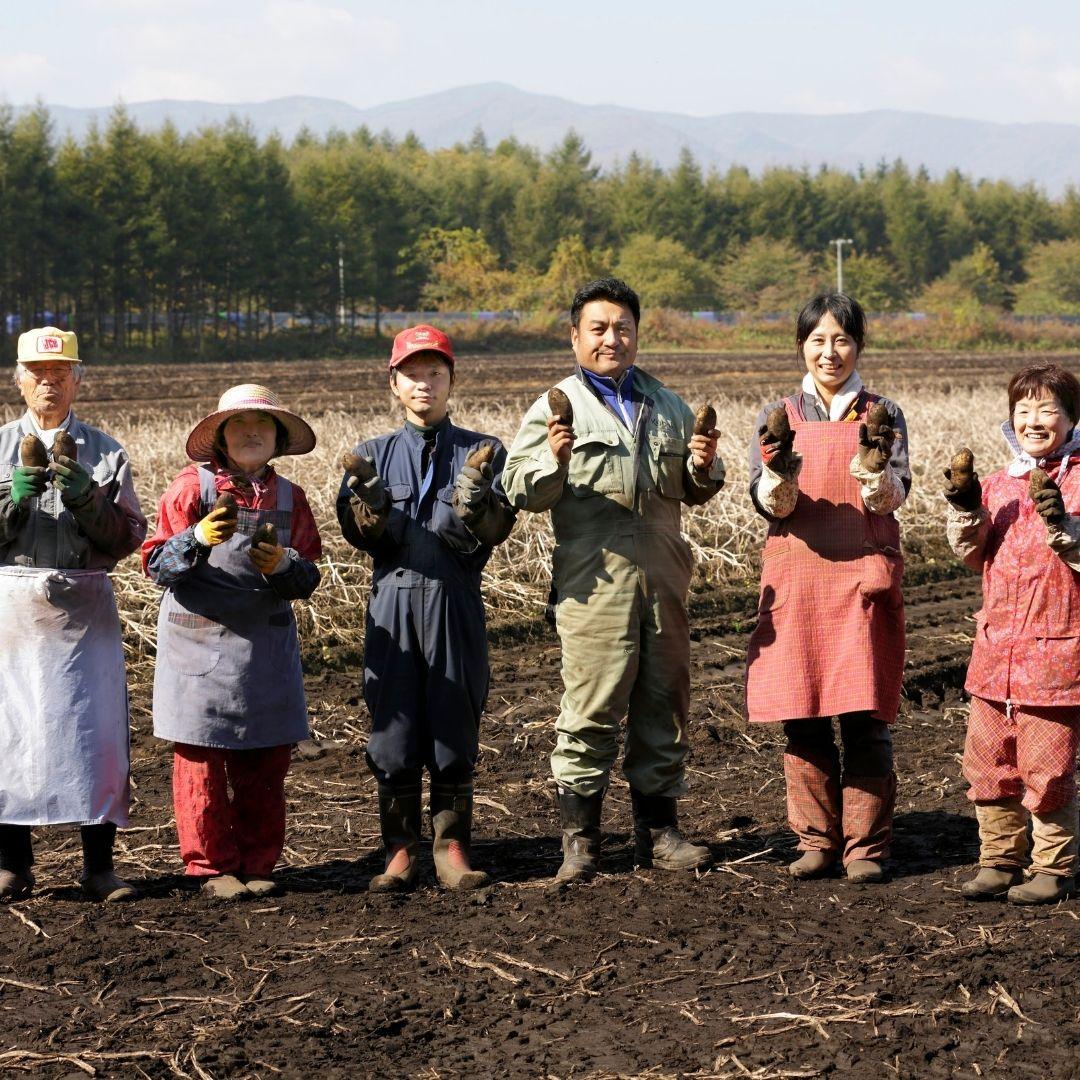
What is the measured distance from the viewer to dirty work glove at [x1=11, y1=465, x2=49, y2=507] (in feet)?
14.2

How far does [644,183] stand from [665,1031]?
8077 cm

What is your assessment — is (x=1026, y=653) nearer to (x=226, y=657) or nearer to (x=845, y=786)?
(x=845, y=786)

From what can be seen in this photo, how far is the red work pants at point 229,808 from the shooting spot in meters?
4.59

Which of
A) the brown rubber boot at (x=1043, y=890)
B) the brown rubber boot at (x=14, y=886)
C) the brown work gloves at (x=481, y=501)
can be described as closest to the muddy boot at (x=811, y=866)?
the brown rubber boot at (x=1043, y=890)

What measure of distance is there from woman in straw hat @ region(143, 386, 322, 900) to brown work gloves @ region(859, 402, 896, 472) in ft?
5.53

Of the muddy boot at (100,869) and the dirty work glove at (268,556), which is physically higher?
the dirty work glove at (268,556)

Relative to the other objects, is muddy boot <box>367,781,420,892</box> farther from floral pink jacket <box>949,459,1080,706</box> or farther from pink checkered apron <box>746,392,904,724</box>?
floral pink jacket <box>949,459,1080,706</box>

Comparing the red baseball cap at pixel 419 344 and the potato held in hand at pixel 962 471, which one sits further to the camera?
the red baseball cap at pixel 419 344

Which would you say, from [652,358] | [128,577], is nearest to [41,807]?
[128,577]

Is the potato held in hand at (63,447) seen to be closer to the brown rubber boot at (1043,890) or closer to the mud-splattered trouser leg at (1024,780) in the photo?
the mud-splattered trouser leg at (1024,780)

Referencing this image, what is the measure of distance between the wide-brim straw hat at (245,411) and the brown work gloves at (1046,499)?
2148 millimetres

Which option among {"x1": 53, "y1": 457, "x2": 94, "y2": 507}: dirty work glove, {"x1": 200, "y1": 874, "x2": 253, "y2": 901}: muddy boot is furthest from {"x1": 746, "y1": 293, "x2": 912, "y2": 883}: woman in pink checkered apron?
{"x1": 53, "y1": 457, "x2": 94, "y2": 507}: dirty work glove

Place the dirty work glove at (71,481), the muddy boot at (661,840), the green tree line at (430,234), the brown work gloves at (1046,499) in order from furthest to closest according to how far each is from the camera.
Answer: the green tree line at (430,234)
the muddy boot at (661,840)
the dirty work glove at (71,481)
the brown work gloves at (1046,499)

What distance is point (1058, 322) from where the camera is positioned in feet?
219
